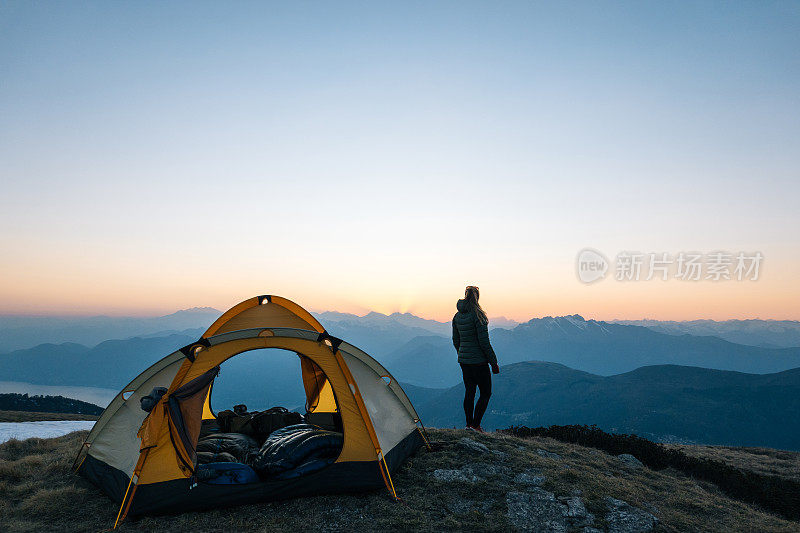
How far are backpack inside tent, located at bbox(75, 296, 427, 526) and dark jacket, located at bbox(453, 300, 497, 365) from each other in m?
2.29

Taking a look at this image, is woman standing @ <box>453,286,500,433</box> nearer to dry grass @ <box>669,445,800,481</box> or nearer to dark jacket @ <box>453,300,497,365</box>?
dark jacket @ <box>453,300,497,365</box>

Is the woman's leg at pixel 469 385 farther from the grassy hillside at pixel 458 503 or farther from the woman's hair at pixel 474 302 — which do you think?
the woman's hair at pixel 474 302

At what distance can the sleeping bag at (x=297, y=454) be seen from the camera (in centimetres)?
773

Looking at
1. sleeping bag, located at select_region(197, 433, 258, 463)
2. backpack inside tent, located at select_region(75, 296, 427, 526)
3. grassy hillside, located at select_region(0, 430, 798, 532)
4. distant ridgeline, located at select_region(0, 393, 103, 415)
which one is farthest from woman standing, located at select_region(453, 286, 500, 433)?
distant ridgeline, located at select_region(0, 393, 103, 415)

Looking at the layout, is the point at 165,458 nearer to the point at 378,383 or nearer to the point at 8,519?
the point at 8,519

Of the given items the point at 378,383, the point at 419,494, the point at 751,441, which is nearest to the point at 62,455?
the point at 378,383

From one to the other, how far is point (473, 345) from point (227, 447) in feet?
21.0

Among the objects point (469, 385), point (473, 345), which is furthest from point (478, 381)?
point (473, 345)

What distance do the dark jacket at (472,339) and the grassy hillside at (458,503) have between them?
7.05ft

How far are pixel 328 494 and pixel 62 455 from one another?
25.1ft

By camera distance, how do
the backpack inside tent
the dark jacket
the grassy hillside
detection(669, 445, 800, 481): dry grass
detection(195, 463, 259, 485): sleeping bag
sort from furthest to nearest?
detection(669, 445, 800, 481): dry grass
the dark jacket
detection(195, 463, 259, 485): sleeping bag
the backpack inside tent
the grassy hillside

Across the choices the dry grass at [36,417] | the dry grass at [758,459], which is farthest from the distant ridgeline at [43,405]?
the dry grass at [758,459]

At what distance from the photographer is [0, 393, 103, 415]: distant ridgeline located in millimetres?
65812

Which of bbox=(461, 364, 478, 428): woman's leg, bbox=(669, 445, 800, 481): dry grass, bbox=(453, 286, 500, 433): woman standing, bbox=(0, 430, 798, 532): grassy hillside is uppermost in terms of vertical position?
bbox=(453, 286, 500, 433): woman standing
